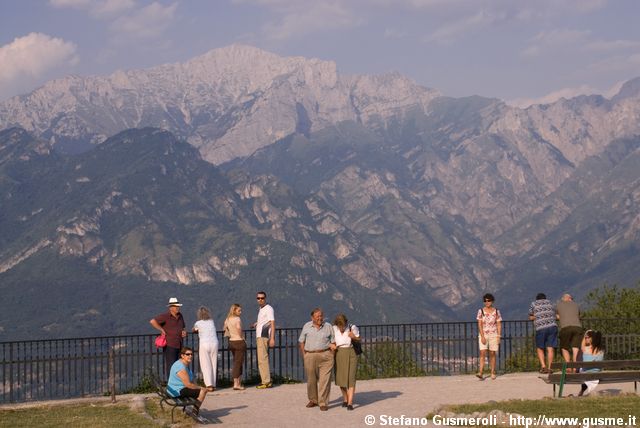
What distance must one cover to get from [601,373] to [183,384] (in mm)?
9486

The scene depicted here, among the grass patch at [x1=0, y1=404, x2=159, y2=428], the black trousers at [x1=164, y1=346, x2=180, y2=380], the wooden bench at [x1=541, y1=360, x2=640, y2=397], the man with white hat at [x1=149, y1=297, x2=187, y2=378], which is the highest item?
the man with white hat at [x1=149, y1=297, x2=187, y2=378]

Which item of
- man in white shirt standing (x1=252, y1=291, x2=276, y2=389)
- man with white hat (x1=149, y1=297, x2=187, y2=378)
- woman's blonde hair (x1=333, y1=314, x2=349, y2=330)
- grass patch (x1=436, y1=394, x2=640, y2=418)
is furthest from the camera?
man in white shirt standing (x1=252, y1=291, x2=276, y2=389)

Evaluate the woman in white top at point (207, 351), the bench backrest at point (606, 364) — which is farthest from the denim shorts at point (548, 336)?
the woman in white top at point (207, 351)

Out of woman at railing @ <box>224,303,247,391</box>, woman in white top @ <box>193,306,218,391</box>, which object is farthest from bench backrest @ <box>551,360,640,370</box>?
woman in white top @ <box>193,306,218,391</box>

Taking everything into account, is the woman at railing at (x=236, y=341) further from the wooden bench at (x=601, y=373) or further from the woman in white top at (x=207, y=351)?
the wooden bench at (x=601, y=373)

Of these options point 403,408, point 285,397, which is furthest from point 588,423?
point 285,397

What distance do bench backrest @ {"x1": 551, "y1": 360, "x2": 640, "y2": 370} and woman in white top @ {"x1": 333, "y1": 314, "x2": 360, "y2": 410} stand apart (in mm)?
4785

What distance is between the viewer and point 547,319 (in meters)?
30.8

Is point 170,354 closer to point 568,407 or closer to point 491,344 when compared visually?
point 491,344

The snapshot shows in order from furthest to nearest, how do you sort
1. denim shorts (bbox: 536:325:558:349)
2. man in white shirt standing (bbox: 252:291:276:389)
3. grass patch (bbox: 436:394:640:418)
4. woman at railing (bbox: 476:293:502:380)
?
denim shorts (bbox: 536:325:558:349)
woman at railing (bbox: 476:293:502:380)
man in white shirt standing (bbox: 252:291:276:389)
grass patch (bbox: 436:394:640:418)

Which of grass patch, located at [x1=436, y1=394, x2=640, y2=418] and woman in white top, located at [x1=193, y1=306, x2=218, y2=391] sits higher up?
woman in white top, located at [x1=193, y1=306, x2=218, y2=391]

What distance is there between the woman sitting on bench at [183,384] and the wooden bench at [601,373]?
26.2ft

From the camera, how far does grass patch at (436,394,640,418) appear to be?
2348 cm

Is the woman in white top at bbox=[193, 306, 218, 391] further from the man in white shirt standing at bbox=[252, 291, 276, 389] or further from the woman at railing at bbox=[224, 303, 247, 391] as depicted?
the man in white shirt standing at bbox=[252, 291, 276, 389]
